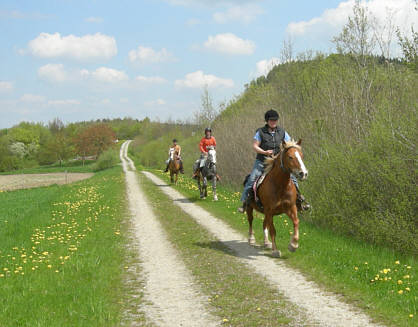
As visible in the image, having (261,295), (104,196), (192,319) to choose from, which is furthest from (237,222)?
(104,196)

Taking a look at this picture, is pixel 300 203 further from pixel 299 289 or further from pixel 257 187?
pixel 299 289

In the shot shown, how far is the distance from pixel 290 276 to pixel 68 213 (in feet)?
34.4

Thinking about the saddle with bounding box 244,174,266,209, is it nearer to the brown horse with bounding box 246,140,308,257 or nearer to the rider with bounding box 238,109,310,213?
the brown horse with bounding box 246,140,308,257

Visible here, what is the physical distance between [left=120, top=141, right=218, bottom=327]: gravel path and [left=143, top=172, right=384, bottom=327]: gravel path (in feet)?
4.36

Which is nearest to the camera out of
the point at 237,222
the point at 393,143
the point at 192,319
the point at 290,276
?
the point at 192,319

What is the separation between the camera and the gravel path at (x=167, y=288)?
210 inches

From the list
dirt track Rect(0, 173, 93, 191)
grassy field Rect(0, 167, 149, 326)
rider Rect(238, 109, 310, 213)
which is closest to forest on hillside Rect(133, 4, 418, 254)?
rider Rect(238, 109, 310, 213)

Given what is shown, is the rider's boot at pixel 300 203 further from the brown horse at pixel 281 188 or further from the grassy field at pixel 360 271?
the grassy field at pixel 360 271

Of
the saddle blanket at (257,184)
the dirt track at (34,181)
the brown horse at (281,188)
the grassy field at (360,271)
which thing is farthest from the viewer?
the dirt track at (34,181)

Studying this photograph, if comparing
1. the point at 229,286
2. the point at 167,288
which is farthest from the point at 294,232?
the point at 167,288

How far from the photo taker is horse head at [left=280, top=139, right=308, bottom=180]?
7.09 metres

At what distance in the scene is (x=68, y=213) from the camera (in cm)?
1488

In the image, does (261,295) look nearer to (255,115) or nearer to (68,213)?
(68,213)

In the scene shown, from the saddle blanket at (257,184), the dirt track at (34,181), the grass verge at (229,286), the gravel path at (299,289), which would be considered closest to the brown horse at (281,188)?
the saddle blanket at (257,184)
